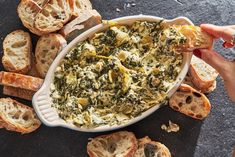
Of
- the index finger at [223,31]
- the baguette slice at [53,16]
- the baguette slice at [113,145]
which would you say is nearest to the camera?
the index finger at [223,31]

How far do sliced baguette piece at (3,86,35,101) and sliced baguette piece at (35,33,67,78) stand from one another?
0.33ft

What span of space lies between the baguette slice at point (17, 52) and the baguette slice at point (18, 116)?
0.52 feet

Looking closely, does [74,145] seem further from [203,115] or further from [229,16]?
[229,16]

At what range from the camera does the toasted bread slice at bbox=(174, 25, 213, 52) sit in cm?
213

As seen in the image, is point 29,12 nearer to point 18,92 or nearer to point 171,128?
point 18,92

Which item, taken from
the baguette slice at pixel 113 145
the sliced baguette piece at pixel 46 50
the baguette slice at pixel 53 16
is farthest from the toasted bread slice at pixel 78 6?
the baguette slice at pixel 113 145

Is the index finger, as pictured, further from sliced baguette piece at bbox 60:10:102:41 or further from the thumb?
sliced baguette piece at bbox 60:10:102:41

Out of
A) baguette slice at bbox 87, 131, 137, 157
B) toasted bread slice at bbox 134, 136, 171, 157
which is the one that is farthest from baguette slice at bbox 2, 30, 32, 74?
toasted bread slice at bbox 134, 136, 171, 157

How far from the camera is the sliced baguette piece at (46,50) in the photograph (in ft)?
7.55

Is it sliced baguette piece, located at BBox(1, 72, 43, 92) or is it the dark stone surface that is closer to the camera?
sliced baguette piece, located at BBox(1, 72, 43, 92)

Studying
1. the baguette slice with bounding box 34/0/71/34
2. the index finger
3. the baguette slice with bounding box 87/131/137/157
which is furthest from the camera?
the baguette slice with bounding box 34/0/71/34

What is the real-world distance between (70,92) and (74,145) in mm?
320

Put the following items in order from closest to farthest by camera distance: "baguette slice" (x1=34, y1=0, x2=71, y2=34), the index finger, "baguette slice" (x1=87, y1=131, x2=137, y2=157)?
the index finger → "baguette slice" (x1=87, y1=131, x2=137, y2=157) → "baguette slice" (x1=34, y1=0, x2=71, y2=34)

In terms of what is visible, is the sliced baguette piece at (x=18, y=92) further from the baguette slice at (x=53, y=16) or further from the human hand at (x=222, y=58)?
the human hand at (x=222, y=58)
